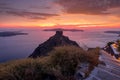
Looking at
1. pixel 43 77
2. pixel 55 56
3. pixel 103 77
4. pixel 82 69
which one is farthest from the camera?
pixel 55 56

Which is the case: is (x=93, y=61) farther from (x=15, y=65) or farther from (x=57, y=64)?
(x=15, y=65)

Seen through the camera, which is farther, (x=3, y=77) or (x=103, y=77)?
(x=3, y=77)

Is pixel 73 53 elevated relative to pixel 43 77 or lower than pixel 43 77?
elevated

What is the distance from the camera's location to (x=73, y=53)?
64.5ft

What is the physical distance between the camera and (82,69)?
733 inches

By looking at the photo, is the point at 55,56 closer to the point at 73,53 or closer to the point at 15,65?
the point at 73,53

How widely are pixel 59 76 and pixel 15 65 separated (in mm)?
3277

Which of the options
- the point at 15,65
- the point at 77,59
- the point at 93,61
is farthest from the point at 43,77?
the point at 93,61

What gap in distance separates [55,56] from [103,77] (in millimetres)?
5870

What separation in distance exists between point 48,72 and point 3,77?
3.18 metres

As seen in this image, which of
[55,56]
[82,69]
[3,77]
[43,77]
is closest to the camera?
[3,77]

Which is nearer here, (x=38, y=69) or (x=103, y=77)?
(x=103, y=77)

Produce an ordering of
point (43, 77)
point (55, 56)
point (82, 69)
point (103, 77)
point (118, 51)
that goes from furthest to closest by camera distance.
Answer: point (118, 51)
point (55, 56)
point (82, 69)
point (43, 77)
point (103, 77)

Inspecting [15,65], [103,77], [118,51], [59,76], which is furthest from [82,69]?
[118,51]
